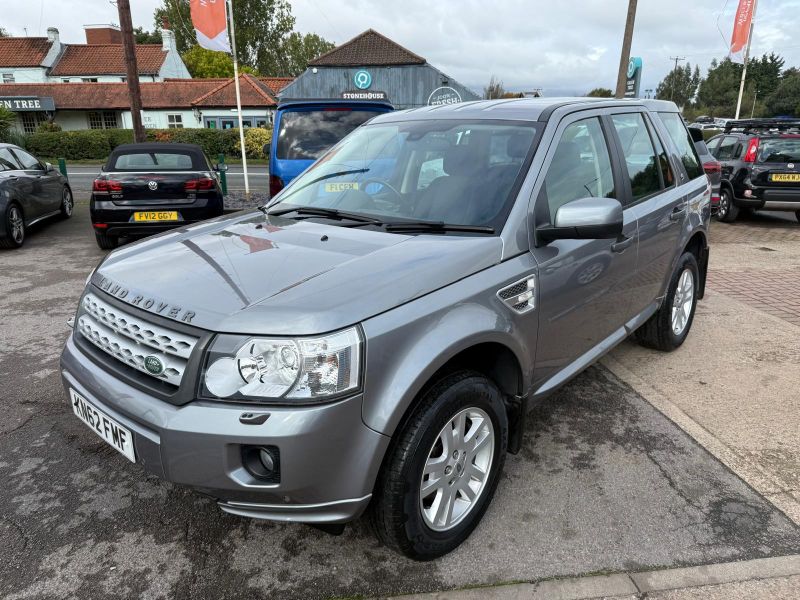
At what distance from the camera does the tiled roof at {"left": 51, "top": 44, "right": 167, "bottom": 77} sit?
52438 mm

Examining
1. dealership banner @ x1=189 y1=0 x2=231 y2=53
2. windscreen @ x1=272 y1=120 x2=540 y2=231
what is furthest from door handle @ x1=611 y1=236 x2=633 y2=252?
dealership banner @ x1=189 y1=0 x2=231 y2=53

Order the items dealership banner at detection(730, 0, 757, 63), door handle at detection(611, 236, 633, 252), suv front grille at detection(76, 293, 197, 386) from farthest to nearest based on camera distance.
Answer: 1. dealership banner at detection(730, 0, 757, 63)
2. door handle at detection(611, 236, 633, 252)
3. suv front grille at detection(76, 293, 197, 386)

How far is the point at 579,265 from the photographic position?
9.39 ft

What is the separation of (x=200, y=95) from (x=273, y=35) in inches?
883

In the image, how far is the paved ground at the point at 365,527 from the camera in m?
2.27

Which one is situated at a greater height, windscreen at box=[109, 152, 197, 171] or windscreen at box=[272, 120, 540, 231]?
windscreen at box=[272, 120, 540, 231]

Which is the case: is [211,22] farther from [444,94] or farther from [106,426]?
[444,94]

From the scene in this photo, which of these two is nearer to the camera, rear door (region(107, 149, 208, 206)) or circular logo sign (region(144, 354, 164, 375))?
circular logo sign (region(144, 354, 164, 375))

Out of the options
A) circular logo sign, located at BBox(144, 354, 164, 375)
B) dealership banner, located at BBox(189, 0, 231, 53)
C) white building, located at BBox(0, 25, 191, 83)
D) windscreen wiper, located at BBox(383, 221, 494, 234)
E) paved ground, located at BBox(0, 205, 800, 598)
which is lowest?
paved ground, located at BBox(0, 205, 800, 598)

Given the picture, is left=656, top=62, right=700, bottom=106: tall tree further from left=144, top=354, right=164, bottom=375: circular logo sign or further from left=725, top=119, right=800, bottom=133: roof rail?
left=144, top=354, right=164, bottom=375: circular logo sign

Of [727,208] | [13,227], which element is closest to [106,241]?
[13,227]

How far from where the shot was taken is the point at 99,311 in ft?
7.72

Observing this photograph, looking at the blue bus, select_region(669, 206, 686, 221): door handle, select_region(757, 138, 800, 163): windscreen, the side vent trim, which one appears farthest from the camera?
select_region(757, 138, 800, 163): windscreen

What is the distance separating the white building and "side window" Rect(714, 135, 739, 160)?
5228 centimetres
